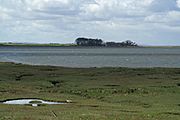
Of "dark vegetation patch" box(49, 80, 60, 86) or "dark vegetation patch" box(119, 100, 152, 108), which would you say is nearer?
"dark vegetation patch" box(119, 100, 152, 108)

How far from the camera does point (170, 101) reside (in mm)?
38875

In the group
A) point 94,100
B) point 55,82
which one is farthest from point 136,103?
point 55,82

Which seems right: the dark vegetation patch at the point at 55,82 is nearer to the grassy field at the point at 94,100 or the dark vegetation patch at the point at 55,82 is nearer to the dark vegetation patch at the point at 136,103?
the grassy field at the point at 94,100

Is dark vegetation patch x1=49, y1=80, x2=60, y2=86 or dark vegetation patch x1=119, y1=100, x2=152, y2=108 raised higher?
dark vegetation patch x1=119, y1=100, x2=152, y2=108

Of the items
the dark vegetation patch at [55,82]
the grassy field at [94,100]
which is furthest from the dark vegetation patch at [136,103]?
the dark vegetation patch at [55,82]

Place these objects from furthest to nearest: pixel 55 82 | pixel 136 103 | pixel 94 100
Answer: pixel 55 82, pixel 94 100, pixel 136 103

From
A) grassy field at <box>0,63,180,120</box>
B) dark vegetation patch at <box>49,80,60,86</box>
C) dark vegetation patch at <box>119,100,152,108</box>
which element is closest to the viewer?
grassy field at <box>0,63,180,120</box>

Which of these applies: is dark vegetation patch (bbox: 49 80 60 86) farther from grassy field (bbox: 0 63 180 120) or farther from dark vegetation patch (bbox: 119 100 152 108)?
dark vegetation patch (bbox: 119 100 152 108)

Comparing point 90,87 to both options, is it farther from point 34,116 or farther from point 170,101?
point 34,116

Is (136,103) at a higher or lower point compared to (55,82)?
higher

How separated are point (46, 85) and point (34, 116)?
27687 mm

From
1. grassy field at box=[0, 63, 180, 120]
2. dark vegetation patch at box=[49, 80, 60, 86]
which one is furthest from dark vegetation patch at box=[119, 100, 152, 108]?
dark vegetation patch at box=[49, 80, 60, 86]

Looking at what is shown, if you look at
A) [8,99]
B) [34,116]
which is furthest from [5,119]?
[8,99]

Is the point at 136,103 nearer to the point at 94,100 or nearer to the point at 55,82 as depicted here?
the point at 94,100
